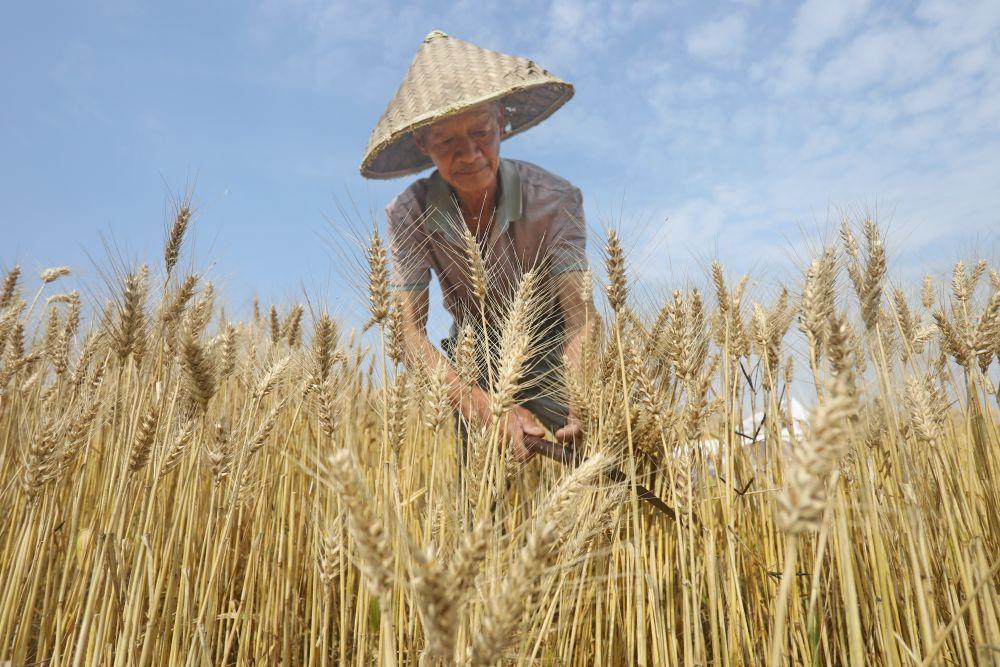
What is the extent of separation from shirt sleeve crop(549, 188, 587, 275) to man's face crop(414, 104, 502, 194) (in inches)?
15.1

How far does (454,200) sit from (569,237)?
56 cm

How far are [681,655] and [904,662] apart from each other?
612 millimetres

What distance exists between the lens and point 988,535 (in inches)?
58.4

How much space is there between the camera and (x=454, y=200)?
2461 mm

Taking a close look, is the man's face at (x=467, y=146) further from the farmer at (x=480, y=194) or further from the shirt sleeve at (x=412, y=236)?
the shirt sleeve at (x=412, y=236)

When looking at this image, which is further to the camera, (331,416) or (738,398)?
(738,398)

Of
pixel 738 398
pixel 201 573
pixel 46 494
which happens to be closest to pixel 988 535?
pixel 738 398

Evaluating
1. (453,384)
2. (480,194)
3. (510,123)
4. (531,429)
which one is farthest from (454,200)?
(453,384)

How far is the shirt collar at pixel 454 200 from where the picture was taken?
8.21 feet

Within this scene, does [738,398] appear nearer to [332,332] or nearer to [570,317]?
[570,317]

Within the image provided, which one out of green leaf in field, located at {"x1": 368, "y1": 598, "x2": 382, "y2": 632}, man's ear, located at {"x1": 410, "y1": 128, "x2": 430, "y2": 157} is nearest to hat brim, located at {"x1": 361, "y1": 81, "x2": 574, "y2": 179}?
man's ear, located at {"x1": 410, "y1": 128, "x2": 430, "y2": 157}

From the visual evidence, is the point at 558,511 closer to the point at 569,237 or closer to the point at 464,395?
the point at 464,395

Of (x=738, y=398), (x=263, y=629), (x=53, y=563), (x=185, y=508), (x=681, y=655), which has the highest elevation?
(x=738, y=398)

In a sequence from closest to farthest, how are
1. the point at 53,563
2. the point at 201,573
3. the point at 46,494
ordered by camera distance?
the point at 201,573 < the point at 46,494 < the point at 53,563
